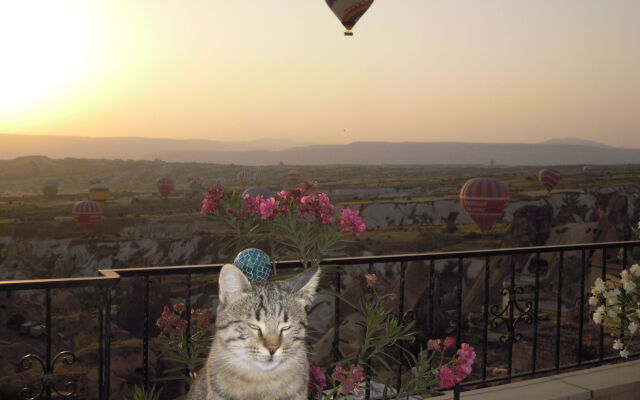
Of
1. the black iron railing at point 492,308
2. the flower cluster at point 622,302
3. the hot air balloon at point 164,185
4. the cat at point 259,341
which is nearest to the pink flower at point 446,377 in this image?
the black iron railing at point 492,308

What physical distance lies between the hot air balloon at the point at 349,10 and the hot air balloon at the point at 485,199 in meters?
24.5

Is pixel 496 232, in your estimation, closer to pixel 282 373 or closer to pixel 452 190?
pixel 452 190

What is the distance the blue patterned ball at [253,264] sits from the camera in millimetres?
2611

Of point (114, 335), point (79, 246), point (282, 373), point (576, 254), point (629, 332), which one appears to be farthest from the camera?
point (79, 246)

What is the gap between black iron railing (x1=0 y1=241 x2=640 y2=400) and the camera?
3539 millimetres

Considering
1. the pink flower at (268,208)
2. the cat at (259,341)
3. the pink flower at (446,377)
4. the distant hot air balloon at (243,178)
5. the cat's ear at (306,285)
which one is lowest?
the distant hot air balloon at (243,178)

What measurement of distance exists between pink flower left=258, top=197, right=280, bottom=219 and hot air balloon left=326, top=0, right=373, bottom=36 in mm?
15957

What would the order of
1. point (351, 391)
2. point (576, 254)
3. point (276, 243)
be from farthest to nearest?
point (576, 254)
point (276, 243)
point (351, 391)

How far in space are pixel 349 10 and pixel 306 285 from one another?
1743 centimetres

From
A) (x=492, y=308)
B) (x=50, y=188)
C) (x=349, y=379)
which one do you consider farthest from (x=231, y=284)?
(x=50, y=188)

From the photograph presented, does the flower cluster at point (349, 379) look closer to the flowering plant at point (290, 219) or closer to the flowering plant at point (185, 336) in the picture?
the flowering plant at point (290, 219)

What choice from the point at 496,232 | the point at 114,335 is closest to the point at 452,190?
the point at 496,232

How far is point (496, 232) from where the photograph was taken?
64.3 m

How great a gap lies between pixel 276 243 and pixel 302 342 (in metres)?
1.15
